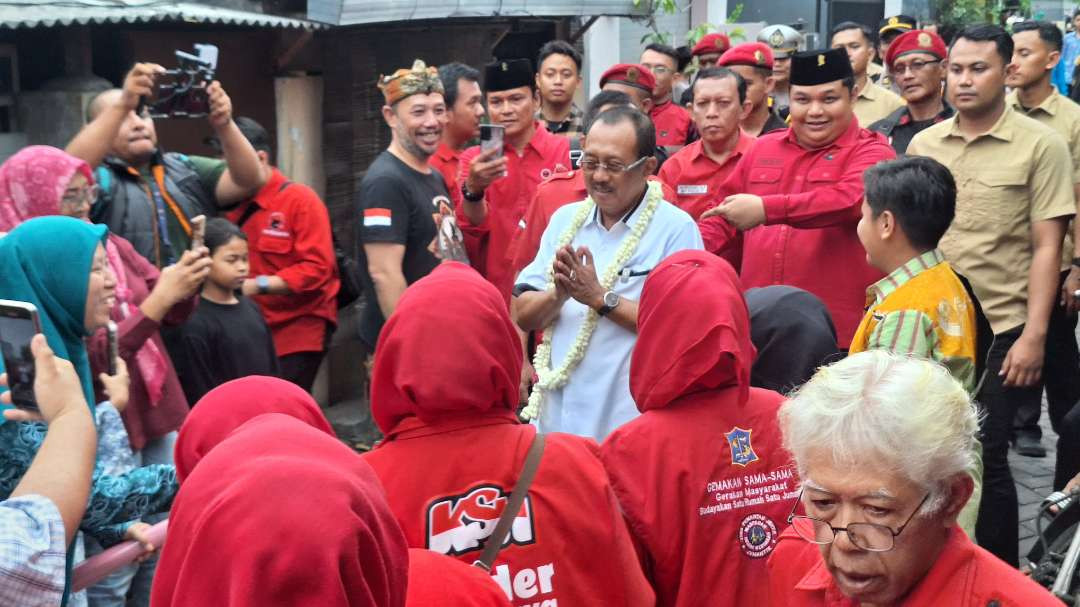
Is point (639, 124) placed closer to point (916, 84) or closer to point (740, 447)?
point (740, 447)

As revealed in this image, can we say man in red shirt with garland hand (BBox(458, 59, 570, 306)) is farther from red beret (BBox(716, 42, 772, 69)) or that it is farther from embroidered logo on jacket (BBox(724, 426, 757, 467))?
embroidered logo on jacket (BBox(724, 426, 757, 467))

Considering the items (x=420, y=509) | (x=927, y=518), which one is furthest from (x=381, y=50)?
(x=927, y=518)

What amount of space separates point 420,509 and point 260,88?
232 inches

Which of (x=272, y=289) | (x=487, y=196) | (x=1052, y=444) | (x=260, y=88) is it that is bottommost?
(x=1052, y=444)

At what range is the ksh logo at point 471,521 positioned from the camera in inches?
112

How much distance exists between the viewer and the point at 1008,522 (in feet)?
16.6

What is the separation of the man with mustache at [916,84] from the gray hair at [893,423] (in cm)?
536

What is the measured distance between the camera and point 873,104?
866cm

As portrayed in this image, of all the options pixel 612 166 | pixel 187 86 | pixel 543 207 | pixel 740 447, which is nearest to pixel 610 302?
pixel 612 166

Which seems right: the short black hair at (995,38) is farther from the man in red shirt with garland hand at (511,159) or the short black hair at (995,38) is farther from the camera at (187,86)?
the camera at (187,86)

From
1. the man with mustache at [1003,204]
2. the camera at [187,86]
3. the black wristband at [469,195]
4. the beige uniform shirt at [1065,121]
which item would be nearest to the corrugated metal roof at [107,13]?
the camera at [187,86]

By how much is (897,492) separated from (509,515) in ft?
3.21

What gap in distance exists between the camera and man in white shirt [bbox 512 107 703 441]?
4.44 m

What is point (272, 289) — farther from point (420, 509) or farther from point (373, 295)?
point (420, 509)
